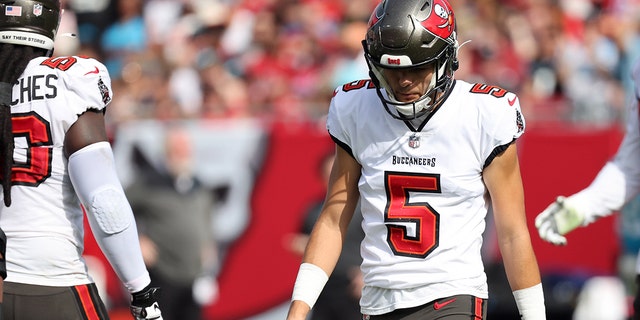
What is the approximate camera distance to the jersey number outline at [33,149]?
427 cm

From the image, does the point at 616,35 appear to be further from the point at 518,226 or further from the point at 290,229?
the point at 518,226

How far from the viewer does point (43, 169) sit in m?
4.30

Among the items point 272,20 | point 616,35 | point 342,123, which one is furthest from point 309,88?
point 342,123

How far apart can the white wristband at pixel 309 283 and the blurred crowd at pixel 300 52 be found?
→ 5425mm

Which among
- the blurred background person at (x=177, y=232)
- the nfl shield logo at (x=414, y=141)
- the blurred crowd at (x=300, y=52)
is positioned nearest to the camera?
the nfl shield logo at (x=414, y=141)

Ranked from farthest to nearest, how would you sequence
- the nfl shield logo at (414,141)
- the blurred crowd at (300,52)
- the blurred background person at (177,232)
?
the blurred crowd at (300,52), the blurred background person at (177,232), the nfl shield logo at (414,141)

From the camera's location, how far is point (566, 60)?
35.2ft

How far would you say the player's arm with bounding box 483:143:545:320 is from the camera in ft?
13.8

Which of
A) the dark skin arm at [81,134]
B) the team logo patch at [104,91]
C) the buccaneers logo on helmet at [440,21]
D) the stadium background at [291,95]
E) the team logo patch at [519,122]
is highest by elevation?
the buccaneers logo on helmet at [440,21]

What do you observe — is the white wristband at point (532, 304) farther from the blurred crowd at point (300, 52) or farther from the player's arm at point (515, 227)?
the blurred crowd at point (300, 52)

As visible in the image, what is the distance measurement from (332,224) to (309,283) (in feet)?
0.85

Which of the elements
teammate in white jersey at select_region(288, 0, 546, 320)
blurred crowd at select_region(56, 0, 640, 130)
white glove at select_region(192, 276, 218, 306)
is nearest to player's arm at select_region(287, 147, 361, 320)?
teammate in white jersey at select_region(288, 0, 546, 320)

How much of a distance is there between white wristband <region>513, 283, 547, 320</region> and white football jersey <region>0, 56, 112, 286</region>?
1.69m

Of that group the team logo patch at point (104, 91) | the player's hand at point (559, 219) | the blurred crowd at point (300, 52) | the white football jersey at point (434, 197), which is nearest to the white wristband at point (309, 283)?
the white football jersey at point (434, 197)
